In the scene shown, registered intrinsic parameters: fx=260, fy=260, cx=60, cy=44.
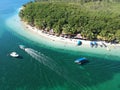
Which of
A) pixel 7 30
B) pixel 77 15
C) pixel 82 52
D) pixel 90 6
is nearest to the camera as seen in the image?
pixel 82 52

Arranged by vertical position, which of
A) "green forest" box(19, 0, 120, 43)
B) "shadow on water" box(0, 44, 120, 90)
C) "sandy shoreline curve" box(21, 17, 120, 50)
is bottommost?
"shadow on water" box(0, 44, 120, 90)

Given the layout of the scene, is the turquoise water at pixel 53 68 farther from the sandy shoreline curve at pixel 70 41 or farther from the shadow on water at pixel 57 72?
the sandy shoreline curve at pixel 70 41

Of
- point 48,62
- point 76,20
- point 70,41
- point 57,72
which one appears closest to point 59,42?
point 70,41

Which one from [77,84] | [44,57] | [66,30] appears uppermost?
[66,30]

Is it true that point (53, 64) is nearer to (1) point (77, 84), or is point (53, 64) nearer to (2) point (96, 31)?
(1) point (77, 84)

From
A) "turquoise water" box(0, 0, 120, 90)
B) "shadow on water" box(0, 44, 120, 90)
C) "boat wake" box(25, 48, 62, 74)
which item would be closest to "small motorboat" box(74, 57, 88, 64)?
"shadow on water" box(0, 44, 120, 90)

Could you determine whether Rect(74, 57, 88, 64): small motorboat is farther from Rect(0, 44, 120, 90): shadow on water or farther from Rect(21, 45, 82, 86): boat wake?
Rect(21, 45, 82, 86): boat wake

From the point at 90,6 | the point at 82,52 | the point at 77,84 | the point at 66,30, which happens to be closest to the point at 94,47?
the point at 82,52

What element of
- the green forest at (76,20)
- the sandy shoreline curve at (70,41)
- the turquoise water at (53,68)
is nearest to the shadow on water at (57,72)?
the turquoise water at (53,68)
